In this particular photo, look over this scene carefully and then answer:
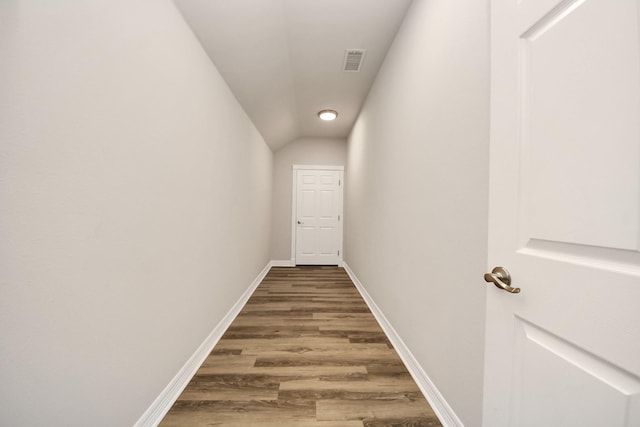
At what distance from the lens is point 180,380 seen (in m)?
1.54

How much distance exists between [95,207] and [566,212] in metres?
1.46

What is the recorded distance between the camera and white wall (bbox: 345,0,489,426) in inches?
43.1

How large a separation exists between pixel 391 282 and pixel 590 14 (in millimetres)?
1977

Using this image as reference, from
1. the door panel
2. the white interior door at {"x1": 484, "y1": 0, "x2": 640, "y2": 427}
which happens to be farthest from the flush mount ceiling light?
the door panel

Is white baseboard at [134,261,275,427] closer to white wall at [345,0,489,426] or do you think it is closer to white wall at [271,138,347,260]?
white wall at [345,0,489,426]

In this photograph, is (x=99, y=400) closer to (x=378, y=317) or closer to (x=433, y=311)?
(x=433, y=311)

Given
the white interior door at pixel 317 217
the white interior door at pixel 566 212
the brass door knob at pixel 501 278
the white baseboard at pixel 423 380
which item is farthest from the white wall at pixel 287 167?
the brass door knob at pixel 501 278

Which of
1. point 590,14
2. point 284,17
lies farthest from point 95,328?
point 284,17

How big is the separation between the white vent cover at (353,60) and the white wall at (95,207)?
1339mm

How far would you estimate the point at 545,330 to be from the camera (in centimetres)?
62

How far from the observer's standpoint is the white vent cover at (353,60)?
235cm

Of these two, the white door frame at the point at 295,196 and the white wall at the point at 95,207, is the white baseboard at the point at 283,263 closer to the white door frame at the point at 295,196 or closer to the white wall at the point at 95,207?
the white door frame at the point at 295,196

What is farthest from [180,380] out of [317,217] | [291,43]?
[317,217]

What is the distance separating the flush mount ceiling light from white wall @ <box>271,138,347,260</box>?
117cm
